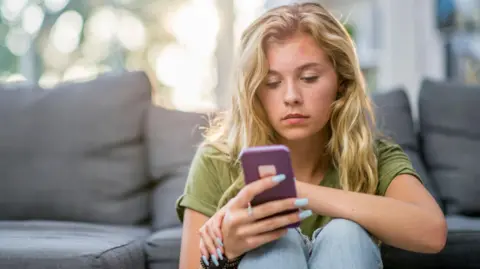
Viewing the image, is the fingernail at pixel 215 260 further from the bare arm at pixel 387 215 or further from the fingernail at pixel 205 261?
the bare arm at pixel 387 215

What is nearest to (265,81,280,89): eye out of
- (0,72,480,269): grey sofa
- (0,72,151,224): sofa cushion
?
(0,72,480,269): grey sofa

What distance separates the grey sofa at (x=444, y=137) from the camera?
6.70ft

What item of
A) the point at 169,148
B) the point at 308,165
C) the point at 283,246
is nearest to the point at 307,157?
the point at 308,165

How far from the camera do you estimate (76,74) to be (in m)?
3.20

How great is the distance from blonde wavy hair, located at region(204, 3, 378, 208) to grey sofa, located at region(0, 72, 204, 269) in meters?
0.60

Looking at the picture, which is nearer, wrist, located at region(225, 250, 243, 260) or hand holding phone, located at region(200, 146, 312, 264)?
hand holding phone, located at region(200, 146, 312, 264)

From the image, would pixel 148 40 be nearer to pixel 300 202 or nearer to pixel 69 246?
pixel 69 246

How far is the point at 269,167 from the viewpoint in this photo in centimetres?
109

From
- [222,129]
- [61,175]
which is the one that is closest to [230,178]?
[222,129]

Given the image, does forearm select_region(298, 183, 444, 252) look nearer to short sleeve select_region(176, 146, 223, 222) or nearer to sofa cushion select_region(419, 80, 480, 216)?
short sleeve select_region(176, 146, 223, 222)

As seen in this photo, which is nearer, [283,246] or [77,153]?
[283,246]

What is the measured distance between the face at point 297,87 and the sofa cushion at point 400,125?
73 cm

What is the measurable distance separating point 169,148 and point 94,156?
228 mm

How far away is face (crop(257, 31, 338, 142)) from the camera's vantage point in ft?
4.44
